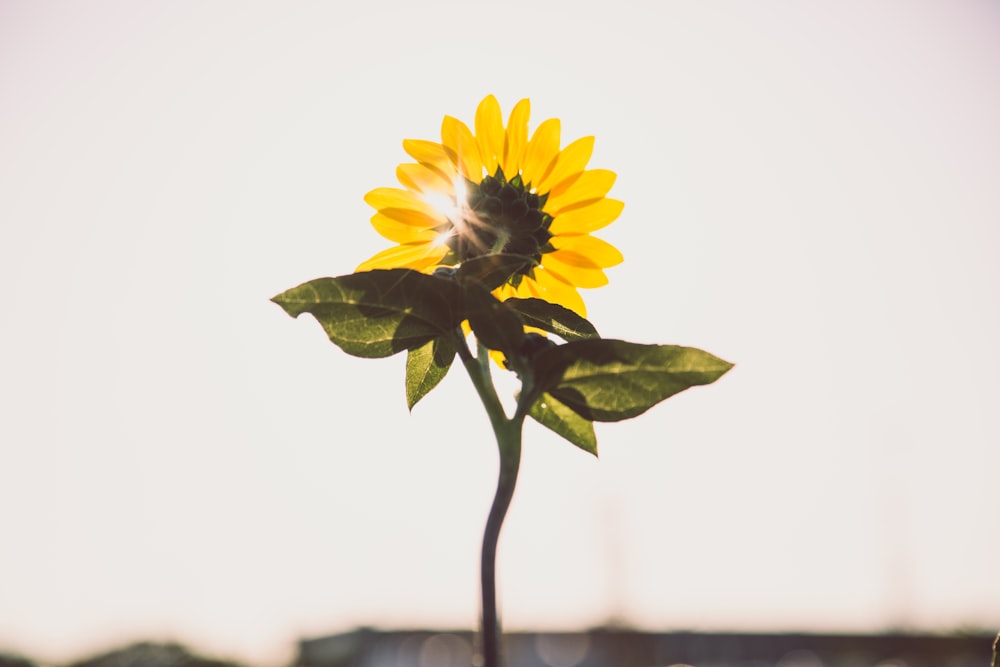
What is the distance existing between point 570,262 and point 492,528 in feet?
1.60

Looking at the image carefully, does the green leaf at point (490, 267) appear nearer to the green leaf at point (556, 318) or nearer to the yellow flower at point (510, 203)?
the green leaf at point (556, 318)

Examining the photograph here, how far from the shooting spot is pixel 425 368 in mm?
684

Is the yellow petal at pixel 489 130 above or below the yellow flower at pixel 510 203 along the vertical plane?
above

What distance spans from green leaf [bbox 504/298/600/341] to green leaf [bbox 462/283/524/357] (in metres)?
0.08

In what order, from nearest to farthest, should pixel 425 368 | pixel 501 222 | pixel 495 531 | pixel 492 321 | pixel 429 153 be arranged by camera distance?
pixel 495 531 → pixel 492 321 → pixel 425 368 → pixel 501 222 → pixel 429 153

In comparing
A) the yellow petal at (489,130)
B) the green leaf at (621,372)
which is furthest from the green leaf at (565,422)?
the yellow petal at (489,130)

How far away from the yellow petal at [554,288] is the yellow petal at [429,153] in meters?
0.15

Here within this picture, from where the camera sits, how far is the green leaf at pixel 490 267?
611mm

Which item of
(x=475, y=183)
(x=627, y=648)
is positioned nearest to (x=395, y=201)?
(x=475, y=183)

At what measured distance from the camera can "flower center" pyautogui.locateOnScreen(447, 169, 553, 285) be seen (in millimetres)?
777

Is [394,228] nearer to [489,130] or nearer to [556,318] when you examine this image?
[489,130]

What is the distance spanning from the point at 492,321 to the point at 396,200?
0.37 metres

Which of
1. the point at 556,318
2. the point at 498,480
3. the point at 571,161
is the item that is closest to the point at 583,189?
the point at 571,161

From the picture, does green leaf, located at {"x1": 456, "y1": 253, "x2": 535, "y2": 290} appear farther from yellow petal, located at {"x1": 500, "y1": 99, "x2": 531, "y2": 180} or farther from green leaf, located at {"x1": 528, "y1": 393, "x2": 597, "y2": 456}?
yellow petal, located at {"x1": 500, "y1": 99, "x2": 531, "y2": 180}
